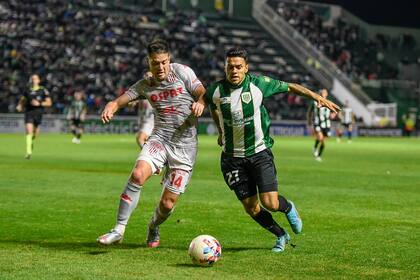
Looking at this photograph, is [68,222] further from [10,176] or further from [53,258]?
[10,176]

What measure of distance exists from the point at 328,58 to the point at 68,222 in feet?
195

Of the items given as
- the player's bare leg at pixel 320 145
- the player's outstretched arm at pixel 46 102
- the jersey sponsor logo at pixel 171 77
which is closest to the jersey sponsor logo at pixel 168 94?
the jersey sponsor logo at pixel 171 77

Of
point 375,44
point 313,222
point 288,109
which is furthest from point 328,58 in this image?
point 313,222

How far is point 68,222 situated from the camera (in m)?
12.2

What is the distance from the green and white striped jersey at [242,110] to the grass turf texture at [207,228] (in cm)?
121

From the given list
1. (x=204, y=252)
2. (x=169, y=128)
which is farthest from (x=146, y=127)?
(x=204, y=252)

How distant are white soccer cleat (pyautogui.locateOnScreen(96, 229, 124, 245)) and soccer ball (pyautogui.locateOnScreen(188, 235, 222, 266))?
1038mm

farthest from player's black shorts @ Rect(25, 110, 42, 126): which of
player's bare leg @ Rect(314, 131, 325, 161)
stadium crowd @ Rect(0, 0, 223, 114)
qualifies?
stadium crowd @ Rect(0, 0, 223, 114)

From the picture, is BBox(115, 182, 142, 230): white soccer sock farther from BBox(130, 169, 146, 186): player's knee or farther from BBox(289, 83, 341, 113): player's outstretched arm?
BBox(289, 83, 341, 113): player's outstretched arm

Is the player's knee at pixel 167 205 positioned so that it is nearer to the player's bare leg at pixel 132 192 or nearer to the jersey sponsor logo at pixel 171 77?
the player's bare leg at pixel 132 192

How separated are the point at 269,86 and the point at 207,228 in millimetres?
2660

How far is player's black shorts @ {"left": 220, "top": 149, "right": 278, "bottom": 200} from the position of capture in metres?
9.82

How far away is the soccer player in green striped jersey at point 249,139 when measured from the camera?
9.83 metres

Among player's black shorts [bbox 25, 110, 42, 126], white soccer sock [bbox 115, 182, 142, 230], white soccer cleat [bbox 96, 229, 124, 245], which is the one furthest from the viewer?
player's black shorts [bbox 25, 110, 42, 126]
